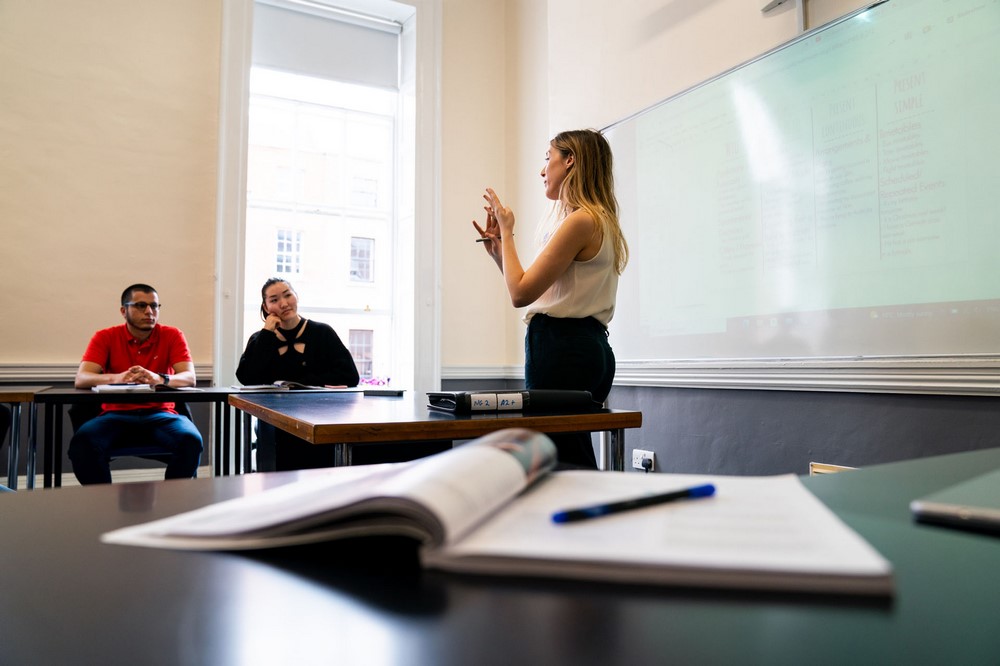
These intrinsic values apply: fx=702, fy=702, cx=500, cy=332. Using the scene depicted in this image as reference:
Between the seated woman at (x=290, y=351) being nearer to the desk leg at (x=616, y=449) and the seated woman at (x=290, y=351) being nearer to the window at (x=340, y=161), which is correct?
the window at (x=340, y=161)

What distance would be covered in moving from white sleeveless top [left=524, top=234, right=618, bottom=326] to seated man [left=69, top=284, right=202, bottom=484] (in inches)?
72.3

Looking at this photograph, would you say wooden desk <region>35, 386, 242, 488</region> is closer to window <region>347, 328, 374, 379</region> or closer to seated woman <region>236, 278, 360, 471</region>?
seated woman <region>236, 278, 360, 471</region>

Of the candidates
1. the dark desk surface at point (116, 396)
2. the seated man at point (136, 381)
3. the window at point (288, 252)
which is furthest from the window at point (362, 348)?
the dark desk surface at point (116, 396)

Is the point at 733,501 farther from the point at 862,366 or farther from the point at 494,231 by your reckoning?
the point at 862,366

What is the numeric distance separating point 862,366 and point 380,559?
2.17 m

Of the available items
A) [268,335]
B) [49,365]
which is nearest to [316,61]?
[268,335]

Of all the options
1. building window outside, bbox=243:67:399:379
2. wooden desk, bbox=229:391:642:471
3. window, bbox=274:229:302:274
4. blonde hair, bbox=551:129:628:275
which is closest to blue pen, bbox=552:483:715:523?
wooden desk, bbox=229:391:642:471

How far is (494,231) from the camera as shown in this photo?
215 cm

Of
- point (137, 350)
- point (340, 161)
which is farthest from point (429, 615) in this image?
point (340, 161)

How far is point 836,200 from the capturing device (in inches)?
89.8

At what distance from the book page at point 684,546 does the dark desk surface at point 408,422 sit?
721mm

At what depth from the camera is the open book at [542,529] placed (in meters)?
0.31

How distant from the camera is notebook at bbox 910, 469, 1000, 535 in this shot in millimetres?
431

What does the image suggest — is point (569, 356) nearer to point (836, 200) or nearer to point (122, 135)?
point (836, 200)
